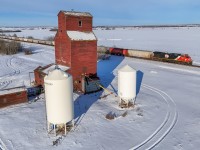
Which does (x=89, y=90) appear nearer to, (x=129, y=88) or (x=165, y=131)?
(x=129, y=88)

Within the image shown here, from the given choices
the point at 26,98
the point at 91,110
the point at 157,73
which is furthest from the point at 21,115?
the point at 157,73

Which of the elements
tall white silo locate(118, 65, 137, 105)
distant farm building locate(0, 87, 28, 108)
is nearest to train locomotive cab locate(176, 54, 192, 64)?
tall white silo locate(118, 65, 137, 105)

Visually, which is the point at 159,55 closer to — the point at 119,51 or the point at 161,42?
the point at 119,51

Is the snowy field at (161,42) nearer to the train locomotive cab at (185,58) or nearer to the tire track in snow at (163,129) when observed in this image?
the train locomotive cab at (185,58)

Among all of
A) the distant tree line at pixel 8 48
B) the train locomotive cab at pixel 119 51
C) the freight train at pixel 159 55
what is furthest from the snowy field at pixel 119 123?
the distant tree line at pixel 8 48

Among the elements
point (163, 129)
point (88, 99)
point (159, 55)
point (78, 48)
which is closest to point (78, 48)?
point (78, 48)

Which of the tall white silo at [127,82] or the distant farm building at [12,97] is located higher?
the tall white silo at [127,82]
